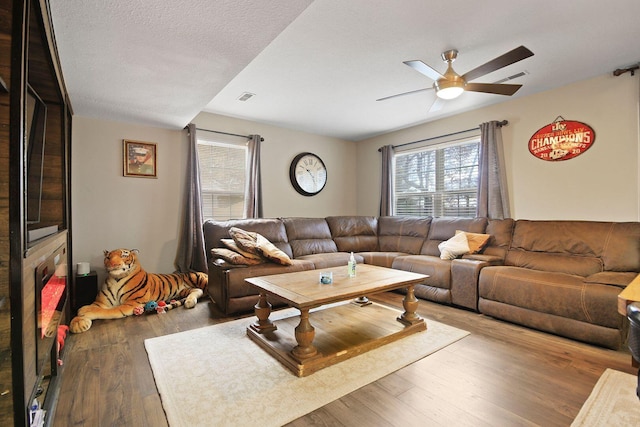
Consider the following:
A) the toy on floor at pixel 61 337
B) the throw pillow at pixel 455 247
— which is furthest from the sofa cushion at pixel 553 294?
the toy on floor at pixel 61 337

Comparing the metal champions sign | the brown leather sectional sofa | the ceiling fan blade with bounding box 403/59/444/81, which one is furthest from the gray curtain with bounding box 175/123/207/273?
the metal champions sign

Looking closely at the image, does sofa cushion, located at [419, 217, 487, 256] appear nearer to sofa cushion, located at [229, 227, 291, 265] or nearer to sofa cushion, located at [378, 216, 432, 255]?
sofa cushion, located at [378, 216, 432, 255]

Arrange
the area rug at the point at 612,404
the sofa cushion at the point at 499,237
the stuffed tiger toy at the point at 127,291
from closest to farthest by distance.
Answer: the area rug at the point at 612,404 < the stuffed tiger toy at the point at 127,291 < the sofa cushion at the point at 499,237

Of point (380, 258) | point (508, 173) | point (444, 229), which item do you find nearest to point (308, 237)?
point (380, 258)

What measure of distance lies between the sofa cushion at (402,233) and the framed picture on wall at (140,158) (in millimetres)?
3512

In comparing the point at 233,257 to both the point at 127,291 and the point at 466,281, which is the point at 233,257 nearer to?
the point at 127,291

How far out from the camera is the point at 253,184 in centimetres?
457

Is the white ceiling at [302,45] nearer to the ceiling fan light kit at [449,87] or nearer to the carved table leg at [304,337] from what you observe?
the ceiling fan light kit at [449,87]

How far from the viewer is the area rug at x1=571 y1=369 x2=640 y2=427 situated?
1522 mm

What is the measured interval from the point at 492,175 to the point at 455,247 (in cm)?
115

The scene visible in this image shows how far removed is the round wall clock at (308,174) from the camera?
5.22 meters

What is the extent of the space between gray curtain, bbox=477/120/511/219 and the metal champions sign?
38cm

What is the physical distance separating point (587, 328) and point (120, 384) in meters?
3.40

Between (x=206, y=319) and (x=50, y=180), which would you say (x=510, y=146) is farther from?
(x=50, y=180)
